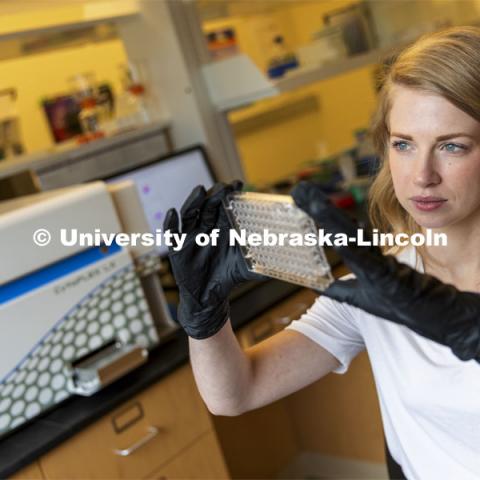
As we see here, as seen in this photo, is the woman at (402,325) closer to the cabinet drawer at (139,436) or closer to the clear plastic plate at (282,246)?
the clear plastic plate at (282,246)

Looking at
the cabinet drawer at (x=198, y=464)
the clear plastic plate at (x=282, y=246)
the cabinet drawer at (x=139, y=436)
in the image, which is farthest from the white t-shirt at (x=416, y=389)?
the cabinet drawer at (x=198, y=464)

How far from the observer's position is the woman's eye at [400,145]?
1156 millimetres

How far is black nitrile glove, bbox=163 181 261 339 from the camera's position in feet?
3.66

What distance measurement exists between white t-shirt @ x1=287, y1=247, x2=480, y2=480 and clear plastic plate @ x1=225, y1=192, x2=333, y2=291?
1.14 ft

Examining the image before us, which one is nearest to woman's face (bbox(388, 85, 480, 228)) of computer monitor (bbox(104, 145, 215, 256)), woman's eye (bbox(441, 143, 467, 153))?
woman's eye (bbox(441, 143, 467, 153))

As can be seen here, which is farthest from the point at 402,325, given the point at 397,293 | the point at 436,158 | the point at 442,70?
the point at 442,70

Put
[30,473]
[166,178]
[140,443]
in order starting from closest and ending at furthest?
1. [30,473]
2. [140,443]
3. [166,178]

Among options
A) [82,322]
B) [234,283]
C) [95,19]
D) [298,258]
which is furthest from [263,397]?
[95,19]

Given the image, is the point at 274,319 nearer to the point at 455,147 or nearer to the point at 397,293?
the point at 455,147

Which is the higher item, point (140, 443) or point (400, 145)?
point (400, 145)

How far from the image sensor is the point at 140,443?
1.74 m

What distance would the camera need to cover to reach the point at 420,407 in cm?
119

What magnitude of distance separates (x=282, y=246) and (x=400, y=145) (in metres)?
0.35

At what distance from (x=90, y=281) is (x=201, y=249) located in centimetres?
68
